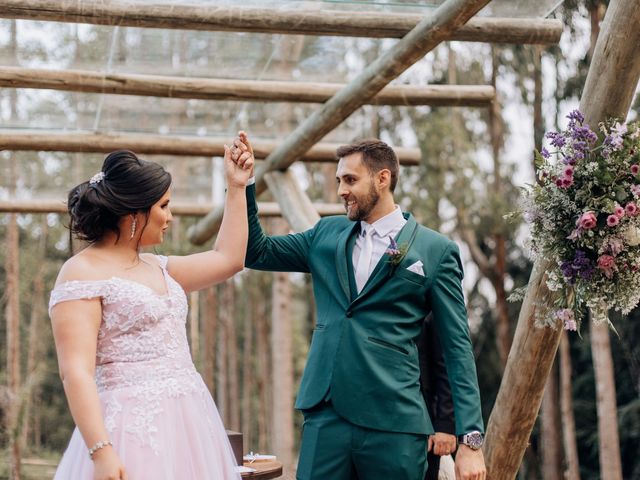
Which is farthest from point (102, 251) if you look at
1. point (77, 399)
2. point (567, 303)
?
point (567, 303)

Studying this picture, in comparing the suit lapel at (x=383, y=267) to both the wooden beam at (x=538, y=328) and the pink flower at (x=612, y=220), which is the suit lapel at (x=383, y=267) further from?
the wooden beam at (x=538, y=328)

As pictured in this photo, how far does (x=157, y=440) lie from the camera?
2924mm

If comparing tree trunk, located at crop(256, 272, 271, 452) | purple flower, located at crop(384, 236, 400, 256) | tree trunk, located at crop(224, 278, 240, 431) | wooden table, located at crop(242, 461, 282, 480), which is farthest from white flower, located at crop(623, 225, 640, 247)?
tree trunk, located at crop(256, 272, 271, 452)

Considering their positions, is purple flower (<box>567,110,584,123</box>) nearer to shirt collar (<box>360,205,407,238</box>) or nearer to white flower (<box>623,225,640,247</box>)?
white flower (<box>623,225,640,247</box>)

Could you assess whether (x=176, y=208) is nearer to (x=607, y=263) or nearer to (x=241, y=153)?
(x=607, y=263)

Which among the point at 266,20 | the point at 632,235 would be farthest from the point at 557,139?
the point at 266,20

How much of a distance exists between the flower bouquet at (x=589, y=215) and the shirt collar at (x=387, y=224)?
2.79 ft

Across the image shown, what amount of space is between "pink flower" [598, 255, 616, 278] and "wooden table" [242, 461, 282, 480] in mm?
2089

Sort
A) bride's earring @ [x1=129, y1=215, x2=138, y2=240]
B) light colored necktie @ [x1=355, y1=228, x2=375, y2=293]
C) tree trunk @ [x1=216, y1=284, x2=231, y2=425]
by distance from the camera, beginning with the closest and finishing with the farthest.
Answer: bride's earring @ [x1=129, y1=215, x2=138, y2=240]
light colored necktie @ [x1=355, y1=228, x2=375, y2=293]
tree trunk @ [x1=216, y1=284, x2=231, y2=425]

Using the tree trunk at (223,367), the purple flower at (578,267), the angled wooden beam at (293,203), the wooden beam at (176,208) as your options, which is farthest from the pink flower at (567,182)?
the tree trunk at (223,367)

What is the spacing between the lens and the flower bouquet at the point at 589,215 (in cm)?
408

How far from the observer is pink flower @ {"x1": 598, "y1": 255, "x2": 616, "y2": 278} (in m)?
4.09

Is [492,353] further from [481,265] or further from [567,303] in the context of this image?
[567,303]

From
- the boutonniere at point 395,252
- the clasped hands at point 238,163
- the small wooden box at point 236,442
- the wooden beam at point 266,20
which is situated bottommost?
the small wooden box at point 236,442
